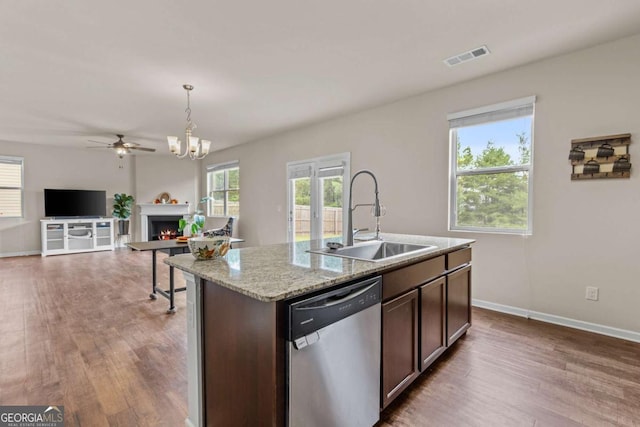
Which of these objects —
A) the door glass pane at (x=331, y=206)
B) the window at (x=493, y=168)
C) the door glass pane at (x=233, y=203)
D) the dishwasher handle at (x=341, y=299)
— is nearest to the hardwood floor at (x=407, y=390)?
the dishwasher handle at (x=341, y=299)

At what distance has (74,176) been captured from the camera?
7344 millimetres

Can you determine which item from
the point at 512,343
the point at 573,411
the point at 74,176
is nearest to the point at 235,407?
the point at 573,411

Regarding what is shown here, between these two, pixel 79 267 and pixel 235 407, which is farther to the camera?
pixel 79 267

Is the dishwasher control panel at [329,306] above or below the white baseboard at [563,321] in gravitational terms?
above

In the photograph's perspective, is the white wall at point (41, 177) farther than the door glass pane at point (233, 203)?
No

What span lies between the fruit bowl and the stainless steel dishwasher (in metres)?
0.73

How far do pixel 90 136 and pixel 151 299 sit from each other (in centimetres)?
418

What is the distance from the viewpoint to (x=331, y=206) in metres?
5.18

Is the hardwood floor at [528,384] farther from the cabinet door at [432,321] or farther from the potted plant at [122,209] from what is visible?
the potted plant at [122,209]

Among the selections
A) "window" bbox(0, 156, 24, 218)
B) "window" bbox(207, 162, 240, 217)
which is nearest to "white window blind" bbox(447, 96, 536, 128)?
"window" bbox(207, 162, 240, 217)

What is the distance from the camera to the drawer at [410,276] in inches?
65.7

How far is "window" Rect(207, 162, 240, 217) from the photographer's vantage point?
7336 millimetres

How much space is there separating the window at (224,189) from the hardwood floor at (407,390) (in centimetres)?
418

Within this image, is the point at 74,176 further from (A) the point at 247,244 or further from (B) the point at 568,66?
(B) the point at 568,66
